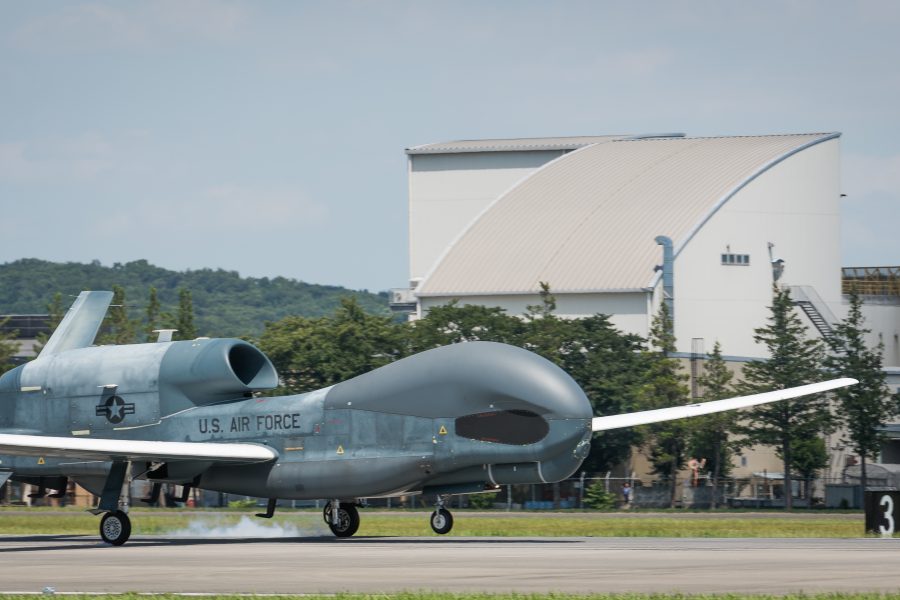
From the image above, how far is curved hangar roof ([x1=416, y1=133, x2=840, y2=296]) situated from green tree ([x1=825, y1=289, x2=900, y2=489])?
558 inches

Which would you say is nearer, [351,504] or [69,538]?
[351,504]

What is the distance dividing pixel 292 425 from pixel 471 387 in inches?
194

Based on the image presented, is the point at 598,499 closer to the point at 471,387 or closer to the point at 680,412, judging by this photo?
the point at 680,412

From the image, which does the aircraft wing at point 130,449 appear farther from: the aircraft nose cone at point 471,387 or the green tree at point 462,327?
the green tree at point 462,327

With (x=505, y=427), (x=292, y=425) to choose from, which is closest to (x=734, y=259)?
(x=292, y=425)

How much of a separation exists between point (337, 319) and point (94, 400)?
47776 millimetres

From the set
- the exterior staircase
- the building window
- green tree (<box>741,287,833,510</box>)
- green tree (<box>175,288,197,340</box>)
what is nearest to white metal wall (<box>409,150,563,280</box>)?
green tree (<box>175,288,197,340</box>)

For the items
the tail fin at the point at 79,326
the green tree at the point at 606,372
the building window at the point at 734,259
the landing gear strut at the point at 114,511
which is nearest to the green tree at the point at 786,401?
the green tree at the point at 606,372

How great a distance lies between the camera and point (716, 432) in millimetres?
75750

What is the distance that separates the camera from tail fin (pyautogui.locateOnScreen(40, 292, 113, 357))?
4122cm

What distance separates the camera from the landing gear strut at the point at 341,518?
36406 millimetres

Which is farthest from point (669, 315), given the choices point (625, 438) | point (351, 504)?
point (351, 504)

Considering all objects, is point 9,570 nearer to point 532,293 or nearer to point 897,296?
point 532,293

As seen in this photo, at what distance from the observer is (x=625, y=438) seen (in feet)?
253
